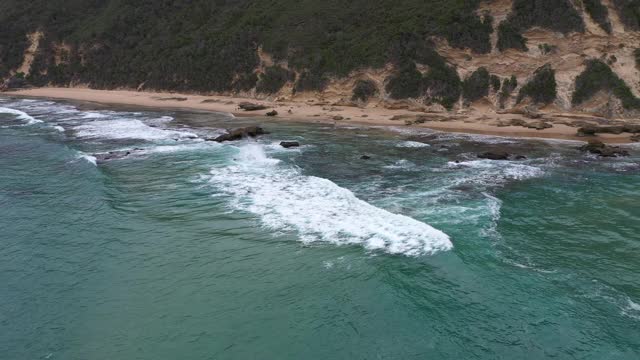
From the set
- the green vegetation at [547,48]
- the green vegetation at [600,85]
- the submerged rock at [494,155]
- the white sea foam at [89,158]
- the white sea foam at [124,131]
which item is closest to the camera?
the submerged rock at [494,155]

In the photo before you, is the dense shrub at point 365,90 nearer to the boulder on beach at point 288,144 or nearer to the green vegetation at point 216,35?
the green vegetation at point 216,35

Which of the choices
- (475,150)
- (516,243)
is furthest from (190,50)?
(516,243)

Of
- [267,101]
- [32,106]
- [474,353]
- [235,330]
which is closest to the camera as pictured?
[474,353]

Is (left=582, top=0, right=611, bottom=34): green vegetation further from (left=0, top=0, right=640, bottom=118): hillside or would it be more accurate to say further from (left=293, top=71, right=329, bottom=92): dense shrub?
(left=293, top=71, right=329, bottom=92): dense shrub

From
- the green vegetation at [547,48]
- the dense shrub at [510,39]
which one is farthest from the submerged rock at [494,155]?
the dense shrub at [510,39]

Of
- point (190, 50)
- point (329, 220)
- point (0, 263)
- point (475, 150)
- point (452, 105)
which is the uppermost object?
point (190, 50)

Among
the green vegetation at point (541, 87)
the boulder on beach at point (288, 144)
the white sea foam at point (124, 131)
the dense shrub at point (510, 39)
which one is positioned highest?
the dense shrub at point (510, 39)

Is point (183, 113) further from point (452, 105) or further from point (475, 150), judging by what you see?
point (475, 150)

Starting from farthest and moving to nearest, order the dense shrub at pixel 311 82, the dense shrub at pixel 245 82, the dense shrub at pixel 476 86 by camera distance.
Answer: the dense shrub at pixel 245 82
the dense shrub at pixel 311 82
the dense shrub at pixel 476 86
